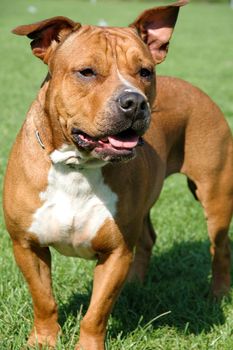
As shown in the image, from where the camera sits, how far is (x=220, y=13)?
4206 cm

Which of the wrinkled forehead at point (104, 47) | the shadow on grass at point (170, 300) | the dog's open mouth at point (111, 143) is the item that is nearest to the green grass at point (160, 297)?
the shadow on grass at point (170, 300)

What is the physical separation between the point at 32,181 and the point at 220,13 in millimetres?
39946

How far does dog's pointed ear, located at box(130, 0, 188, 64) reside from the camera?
4328 millimetres

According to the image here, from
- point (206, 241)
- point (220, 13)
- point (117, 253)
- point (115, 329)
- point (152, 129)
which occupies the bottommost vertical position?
point (220, 13)

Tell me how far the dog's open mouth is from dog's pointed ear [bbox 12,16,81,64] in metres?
0.60

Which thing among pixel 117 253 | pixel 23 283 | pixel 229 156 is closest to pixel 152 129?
pixel 229 156

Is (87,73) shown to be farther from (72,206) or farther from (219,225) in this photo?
(219,225)

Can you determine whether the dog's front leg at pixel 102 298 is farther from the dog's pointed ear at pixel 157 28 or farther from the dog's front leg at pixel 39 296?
the dog's pointed ear at pixel 157 28

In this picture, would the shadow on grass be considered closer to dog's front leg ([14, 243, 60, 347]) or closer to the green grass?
the green grass

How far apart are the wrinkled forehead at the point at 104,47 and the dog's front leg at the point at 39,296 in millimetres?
1205

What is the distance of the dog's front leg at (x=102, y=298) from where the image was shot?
13.3 feet

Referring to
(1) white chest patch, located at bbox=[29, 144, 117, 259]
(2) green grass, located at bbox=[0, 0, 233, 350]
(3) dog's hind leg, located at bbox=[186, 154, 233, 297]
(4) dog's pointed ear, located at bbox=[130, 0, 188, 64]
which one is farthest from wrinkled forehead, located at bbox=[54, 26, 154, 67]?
(2) green grass, located at bbox=[0, 0, 233, 350]

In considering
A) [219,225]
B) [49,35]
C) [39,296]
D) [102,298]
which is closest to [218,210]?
[219,225]

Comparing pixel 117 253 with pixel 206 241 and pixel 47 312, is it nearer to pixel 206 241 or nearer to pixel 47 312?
pixel 47 312
